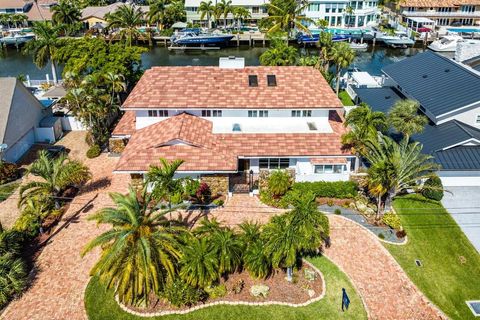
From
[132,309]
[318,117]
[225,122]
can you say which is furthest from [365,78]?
[132,309]

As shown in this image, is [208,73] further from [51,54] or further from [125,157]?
[51,54]

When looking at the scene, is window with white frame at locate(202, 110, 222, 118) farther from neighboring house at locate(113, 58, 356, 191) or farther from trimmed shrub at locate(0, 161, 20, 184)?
trimmed shrub at locate(0, 161, 20, 184)

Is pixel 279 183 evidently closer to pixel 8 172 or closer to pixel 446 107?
pixel 446 107

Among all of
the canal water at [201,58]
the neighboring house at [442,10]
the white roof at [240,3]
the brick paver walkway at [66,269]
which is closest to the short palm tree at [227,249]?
the brick paver walkway at [66,269]

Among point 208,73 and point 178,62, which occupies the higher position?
point 208,73

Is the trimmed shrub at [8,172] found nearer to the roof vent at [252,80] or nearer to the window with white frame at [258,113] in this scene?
the window with white frame at [258,113]

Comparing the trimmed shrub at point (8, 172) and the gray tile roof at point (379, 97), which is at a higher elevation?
the gray tile roof at point (379, 97)

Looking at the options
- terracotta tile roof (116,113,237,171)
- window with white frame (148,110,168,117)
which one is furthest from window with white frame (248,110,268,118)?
window with white frame (148,110,168,117)
